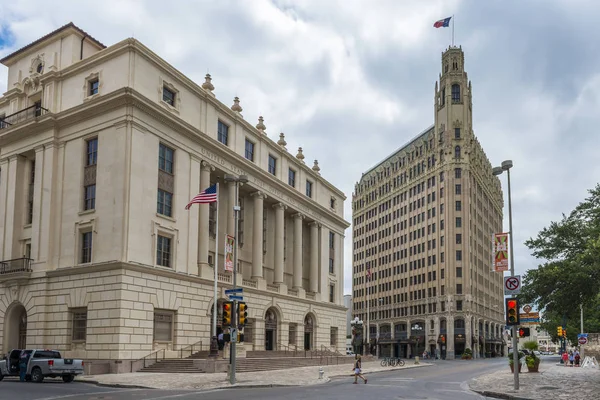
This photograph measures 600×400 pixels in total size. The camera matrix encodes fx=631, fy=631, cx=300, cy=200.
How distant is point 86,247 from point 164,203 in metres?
6.12

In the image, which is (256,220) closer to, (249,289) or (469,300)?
(249,289)

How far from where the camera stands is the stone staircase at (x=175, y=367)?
127 feet

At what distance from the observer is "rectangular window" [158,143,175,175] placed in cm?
4538

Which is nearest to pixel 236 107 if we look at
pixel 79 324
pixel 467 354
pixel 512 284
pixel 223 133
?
pixel 223 133

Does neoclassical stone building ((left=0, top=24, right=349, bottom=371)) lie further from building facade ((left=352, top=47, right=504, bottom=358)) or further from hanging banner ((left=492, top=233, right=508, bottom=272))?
building facade ((left=352, top=47, right=504, bottom=358))

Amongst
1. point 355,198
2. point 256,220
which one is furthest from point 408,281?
point 256,220

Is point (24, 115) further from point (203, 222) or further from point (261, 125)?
point (261, 125)

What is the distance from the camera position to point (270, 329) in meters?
57.9

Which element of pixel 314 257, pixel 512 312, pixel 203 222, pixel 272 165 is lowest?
pixel 512 312

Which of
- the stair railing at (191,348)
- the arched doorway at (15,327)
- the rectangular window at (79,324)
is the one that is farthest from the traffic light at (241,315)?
the arched doorway at (15,327)

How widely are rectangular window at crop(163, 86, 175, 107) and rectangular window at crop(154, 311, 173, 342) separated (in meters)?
15.4

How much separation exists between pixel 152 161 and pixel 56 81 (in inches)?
411

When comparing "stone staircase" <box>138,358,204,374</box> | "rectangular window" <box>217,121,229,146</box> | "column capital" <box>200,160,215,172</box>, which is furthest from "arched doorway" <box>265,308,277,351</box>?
"stone staircase" <box>138,358,204,374</box>

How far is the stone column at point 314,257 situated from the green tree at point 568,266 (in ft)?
110
